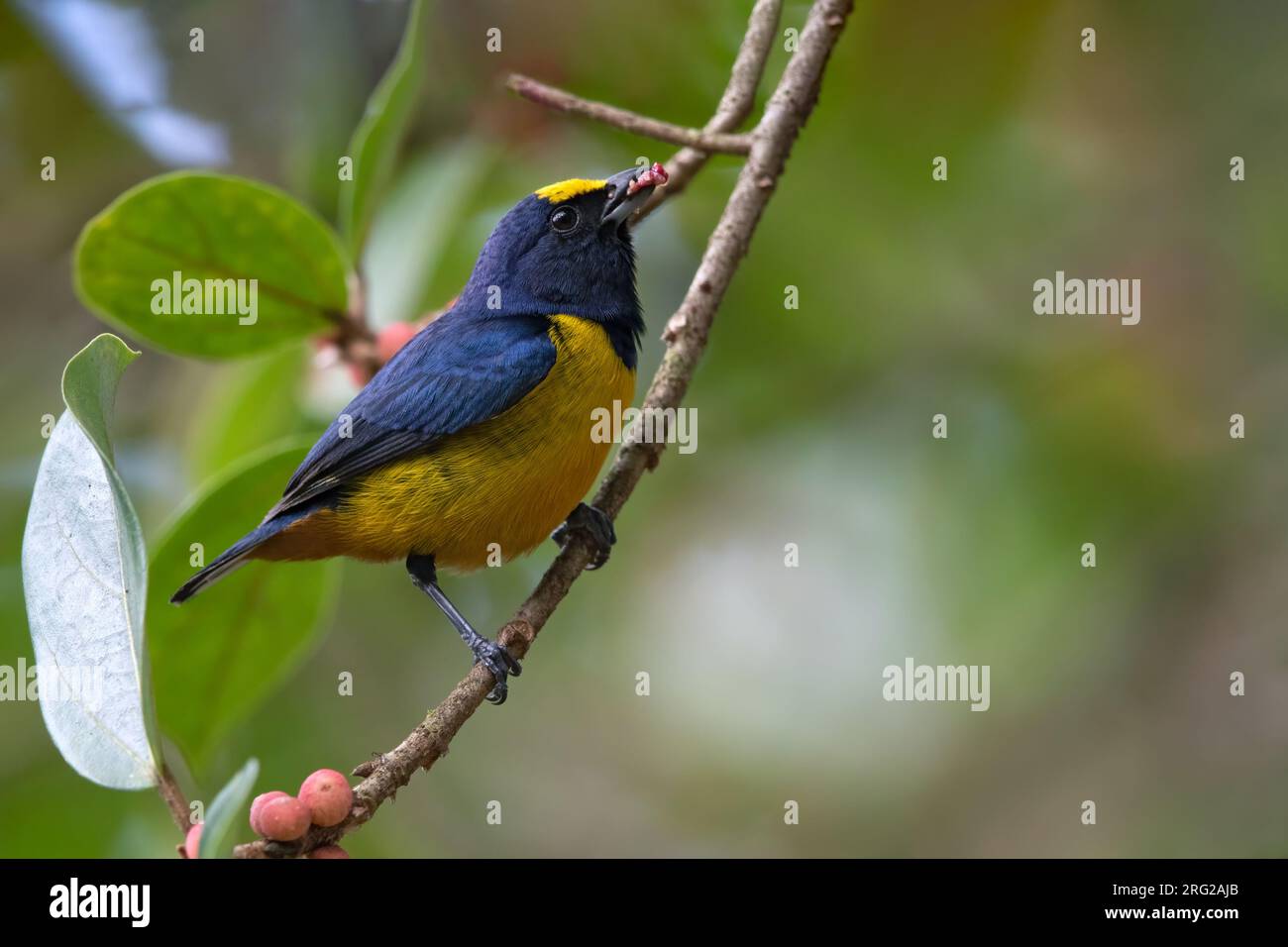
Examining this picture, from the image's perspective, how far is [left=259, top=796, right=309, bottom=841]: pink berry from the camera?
197cm

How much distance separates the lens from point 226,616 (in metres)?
3.52

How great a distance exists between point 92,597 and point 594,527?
1.34 meters

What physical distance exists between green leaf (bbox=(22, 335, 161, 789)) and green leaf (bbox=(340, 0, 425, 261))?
141cm

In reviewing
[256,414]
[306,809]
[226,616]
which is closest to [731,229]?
[226,616]

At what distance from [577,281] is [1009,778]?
119 inches

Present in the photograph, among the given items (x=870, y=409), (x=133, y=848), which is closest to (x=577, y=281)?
(x=870, y=409)

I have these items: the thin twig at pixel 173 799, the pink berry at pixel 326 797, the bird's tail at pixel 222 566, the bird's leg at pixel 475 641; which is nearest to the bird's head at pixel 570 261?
the bird's leg at pixel 475 641

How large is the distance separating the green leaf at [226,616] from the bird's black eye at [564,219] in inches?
40.0

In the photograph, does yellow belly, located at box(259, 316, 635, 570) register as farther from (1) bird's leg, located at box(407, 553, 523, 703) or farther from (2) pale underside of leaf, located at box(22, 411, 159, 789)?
(2) pale underside of leaf, located at box(22, 411, 159, 789)

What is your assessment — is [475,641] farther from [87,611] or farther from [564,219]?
[564,219]

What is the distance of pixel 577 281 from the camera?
12.6 ft
